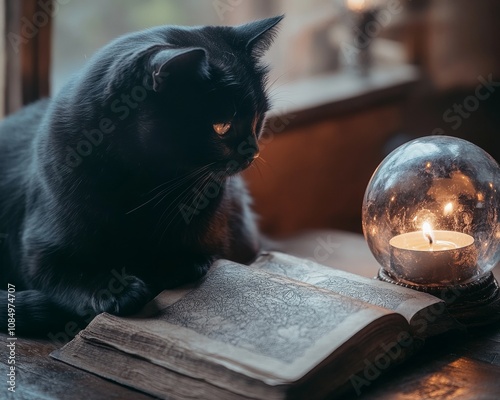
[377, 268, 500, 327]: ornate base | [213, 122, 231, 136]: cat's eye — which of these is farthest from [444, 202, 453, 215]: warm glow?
[213, 122, 231, 136]: cat's eye

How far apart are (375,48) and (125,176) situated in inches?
62.7

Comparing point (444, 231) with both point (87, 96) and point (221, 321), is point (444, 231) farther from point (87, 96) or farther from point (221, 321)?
point (87, 96)

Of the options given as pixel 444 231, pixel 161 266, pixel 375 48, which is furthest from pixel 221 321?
pixel 375 48

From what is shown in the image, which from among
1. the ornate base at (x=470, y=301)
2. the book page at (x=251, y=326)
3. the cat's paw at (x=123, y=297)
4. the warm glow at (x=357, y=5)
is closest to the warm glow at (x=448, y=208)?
the ornate base at (x=470, y=301)

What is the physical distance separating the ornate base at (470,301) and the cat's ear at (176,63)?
0.41 metres

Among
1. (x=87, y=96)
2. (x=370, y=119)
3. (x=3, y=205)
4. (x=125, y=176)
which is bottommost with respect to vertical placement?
(x=370, y=119)

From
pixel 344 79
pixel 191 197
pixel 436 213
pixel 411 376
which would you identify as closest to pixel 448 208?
pixel 436 213

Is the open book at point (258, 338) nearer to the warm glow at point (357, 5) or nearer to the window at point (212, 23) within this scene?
the window at point (212, 23)

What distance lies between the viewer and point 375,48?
2551 mm

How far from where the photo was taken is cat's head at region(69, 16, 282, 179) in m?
1.04

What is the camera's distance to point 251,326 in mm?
1003

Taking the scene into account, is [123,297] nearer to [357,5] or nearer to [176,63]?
[176,63]

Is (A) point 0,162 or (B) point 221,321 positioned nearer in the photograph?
(B) point 221,321

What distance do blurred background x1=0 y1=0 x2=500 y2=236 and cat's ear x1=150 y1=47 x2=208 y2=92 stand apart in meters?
0.98
